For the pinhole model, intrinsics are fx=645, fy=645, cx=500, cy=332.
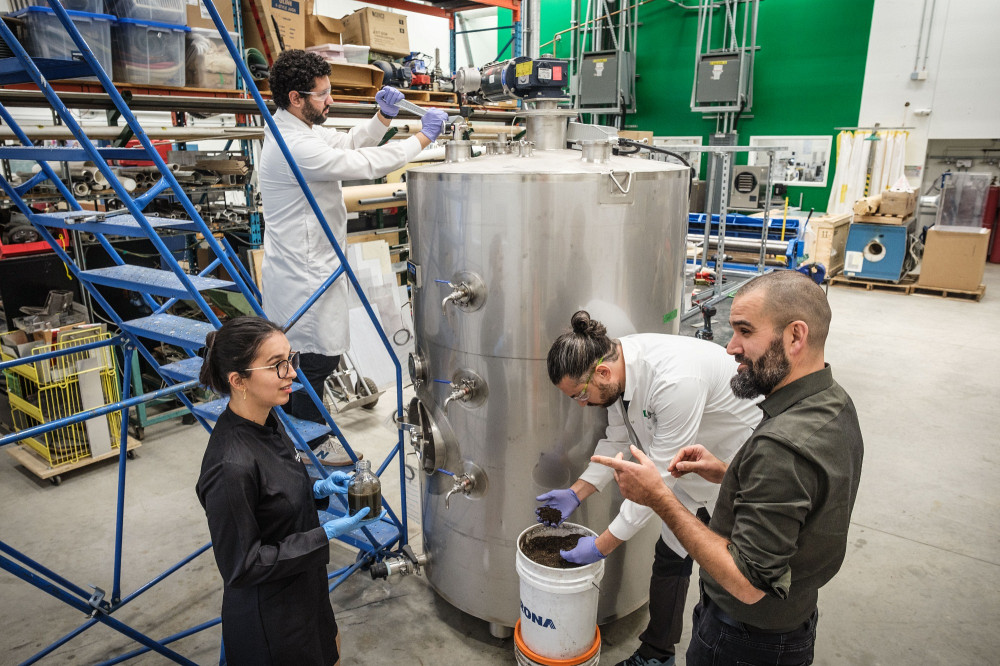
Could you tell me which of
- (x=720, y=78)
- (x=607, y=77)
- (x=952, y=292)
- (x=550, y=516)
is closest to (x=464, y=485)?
(x=550, y=516)

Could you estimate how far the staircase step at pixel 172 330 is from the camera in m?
2.14

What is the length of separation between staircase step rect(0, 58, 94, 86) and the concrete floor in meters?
2.22

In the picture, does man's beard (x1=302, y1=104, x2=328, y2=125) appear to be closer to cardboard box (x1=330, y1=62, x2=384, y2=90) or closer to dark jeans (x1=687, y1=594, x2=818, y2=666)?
cardboard box (x1=330, y1=62, x2=384, y2=90)

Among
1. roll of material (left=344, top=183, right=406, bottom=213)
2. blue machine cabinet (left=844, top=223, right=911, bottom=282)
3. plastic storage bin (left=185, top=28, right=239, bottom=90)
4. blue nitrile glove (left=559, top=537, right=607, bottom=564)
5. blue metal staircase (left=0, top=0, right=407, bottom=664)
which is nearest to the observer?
blue metal staircase (left=0, top=0, right=407, bottom=664)

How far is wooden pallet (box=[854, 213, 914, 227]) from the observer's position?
7945 mm

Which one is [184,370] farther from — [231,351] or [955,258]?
[955,258]

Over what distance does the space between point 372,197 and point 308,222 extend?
2.56 metres

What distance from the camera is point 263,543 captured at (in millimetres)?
1648

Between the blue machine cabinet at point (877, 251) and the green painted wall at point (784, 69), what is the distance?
1.73 meters

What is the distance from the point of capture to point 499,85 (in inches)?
113

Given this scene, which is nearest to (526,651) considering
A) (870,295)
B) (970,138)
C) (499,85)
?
(499,85)

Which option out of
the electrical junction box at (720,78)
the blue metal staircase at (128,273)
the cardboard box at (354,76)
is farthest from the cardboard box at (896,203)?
the blue metal staircase at (128,273)

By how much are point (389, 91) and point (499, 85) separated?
512mm

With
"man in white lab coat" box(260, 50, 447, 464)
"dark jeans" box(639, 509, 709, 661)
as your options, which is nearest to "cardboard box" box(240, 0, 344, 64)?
"man in white lab coat" box(260, 50, 447, 464)
